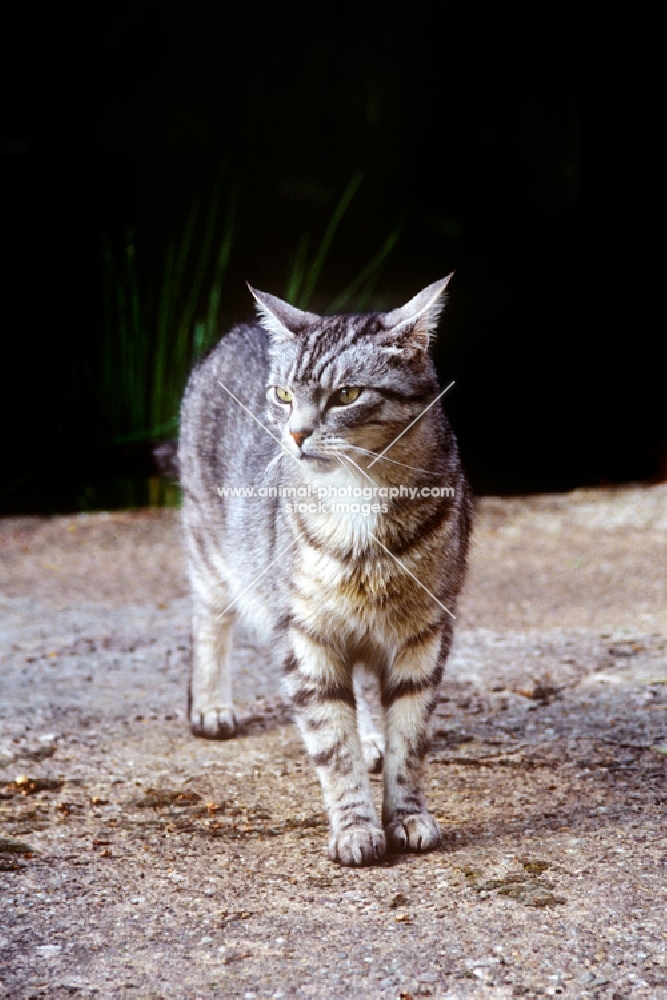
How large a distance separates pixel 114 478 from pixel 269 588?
3896mm

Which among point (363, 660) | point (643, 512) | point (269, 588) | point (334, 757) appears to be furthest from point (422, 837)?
point (643, 512)

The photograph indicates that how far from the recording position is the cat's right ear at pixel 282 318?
266 centimetres

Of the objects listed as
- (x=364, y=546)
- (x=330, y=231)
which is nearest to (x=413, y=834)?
(x=364, y=546)

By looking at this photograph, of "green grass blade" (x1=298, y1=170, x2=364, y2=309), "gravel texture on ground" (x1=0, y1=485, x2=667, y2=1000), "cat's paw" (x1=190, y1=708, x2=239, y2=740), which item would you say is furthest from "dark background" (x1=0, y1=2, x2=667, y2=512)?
"cat's paw" (x1=190, y1=708, x2=239, y2=740)

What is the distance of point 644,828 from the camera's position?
255 centimetres

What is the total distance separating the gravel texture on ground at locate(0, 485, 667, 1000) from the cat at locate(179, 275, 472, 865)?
18 cm

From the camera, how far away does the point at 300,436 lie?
2.46 metres

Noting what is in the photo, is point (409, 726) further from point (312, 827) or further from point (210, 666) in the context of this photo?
point (210, 666)

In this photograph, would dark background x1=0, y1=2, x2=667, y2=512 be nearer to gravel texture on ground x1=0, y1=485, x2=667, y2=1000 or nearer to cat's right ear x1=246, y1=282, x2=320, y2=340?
gravel texture on ground x1=0, y1=485, x2=667, y2=1000

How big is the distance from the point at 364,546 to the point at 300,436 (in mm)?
269

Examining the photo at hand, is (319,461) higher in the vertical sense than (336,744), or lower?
higher

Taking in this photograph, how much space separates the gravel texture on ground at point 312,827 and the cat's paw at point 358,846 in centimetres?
3

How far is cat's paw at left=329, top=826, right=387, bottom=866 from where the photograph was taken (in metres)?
2.44

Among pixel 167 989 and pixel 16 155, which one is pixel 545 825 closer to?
pixel 167 989
